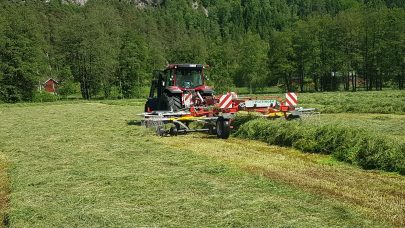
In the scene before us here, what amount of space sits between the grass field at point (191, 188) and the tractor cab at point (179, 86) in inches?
201

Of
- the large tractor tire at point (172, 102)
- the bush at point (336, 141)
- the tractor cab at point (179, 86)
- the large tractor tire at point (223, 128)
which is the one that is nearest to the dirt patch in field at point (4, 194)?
the large tractor tire at point (223, 128)

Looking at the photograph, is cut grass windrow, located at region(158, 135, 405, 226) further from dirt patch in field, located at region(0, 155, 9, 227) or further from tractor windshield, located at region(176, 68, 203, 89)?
tractor windshield, located at region(176, 68, 203, 89)

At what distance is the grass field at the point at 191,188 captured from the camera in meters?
5.60

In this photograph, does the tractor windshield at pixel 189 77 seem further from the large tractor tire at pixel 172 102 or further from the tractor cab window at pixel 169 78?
the large tractor tire at pixel 172 102

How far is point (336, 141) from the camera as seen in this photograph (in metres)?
10.0

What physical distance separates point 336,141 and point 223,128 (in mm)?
3918

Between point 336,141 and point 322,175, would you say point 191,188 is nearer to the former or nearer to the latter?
point 322,175

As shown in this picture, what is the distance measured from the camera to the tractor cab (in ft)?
54.2

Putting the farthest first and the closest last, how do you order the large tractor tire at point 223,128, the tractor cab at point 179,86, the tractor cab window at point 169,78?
the tractor cab window at point 169,78 < the tractor cab at point 179,86 < the large tractor tire at point 223,128

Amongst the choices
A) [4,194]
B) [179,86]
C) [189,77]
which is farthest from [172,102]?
[4,194]

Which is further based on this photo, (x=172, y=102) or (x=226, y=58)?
(x=226, y=58)

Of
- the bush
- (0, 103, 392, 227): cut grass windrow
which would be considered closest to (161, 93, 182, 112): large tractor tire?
the bush

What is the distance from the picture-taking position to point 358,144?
363 inches

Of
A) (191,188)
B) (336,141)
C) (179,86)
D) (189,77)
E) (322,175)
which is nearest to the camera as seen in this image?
(191,188)
